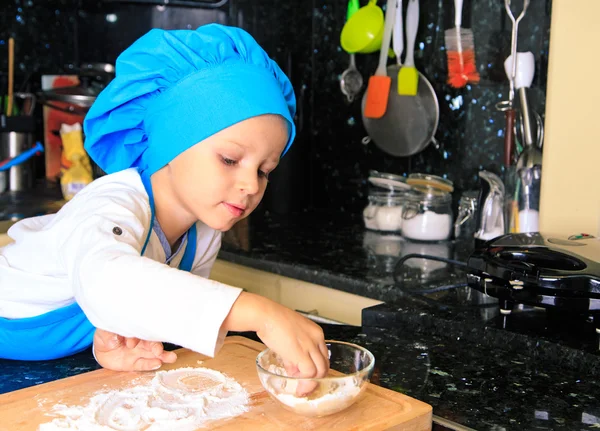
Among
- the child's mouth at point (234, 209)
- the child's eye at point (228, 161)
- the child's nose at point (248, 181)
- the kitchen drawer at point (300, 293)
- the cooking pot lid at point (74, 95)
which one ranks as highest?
the cooking pot lid at point (74, 95)

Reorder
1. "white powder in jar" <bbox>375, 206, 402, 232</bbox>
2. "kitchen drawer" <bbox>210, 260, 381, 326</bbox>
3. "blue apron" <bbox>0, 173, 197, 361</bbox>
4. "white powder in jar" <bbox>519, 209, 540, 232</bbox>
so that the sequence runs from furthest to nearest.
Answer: "white powder in jar" <bbox>375, 206, 402, 232</bbox>, "white powder in jar" <bbox>519, 209, 540, 232</bbox>, "kitchen drawer" <bbox>210, 260, 381, 326</bbox>, "blue apron" <bbox>0, 173, 197, 361</bbox>

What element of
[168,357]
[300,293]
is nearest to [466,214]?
[300,293]

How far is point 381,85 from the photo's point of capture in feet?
6.62

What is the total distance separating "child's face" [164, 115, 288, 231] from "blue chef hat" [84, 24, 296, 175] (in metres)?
0.01

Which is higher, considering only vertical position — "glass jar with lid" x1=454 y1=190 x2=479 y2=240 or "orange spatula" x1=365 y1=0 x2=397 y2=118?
"orange spatula" x1=365 y1=0 x2=397 y2=118

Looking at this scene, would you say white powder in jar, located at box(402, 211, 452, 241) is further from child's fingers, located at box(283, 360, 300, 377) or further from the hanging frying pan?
child's fingers, located at box(283, 360, 300, 377)

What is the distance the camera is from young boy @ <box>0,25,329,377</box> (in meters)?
0.92

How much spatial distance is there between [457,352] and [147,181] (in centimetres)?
52

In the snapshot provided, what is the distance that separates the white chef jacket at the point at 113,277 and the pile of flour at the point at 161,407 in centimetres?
7

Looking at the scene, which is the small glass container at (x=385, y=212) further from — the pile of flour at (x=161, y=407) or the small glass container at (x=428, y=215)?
the pile of flour at (x=161, y=407)

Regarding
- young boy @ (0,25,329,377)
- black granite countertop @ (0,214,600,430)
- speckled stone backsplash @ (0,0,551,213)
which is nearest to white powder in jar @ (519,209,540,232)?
black granite countertop @ (0,214,600,430)

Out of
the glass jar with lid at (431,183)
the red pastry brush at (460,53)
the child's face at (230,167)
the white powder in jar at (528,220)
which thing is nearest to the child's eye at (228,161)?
the child's face at (230,167)

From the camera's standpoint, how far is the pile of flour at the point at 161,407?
77 cm

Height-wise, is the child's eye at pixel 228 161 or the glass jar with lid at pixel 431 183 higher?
the child's eye at pixel 228 161
